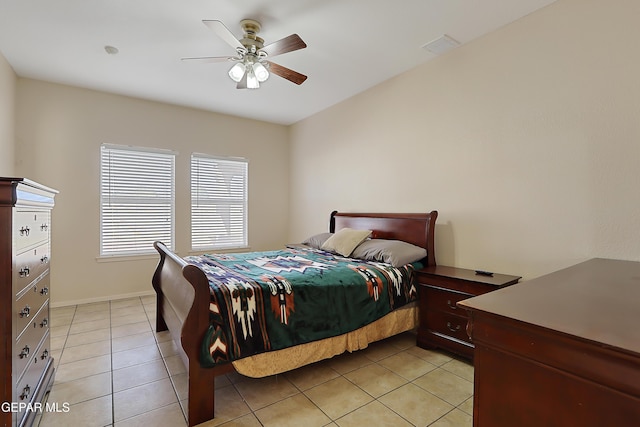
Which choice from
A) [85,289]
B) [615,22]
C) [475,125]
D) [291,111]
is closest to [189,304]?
[475,125]

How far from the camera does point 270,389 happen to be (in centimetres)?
206

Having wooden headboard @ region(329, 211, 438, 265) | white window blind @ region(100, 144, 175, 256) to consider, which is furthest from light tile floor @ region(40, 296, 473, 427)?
white window blind @ region(100, 144, 175, 256)

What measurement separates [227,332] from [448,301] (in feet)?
5.75

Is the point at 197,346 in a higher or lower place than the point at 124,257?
lower

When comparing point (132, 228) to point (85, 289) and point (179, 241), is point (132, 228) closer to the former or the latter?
point (179, 241)

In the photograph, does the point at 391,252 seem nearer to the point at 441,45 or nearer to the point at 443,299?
the point at 443,299

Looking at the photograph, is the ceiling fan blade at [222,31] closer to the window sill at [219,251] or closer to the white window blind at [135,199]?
the white window blind at [135,199]

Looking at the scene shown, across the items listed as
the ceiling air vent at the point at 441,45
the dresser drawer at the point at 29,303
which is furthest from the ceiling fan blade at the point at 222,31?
the dresser drawer at the point at 29,303

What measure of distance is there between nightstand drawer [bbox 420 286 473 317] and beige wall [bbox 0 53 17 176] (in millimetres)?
4323

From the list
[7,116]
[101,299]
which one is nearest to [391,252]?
[101,299]

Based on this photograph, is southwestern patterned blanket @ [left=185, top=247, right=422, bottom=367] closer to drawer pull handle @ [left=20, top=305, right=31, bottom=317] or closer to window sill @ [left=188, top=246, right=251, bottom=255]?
drawer pull handle @ [left=20, top=305, right=31, bottom=317]

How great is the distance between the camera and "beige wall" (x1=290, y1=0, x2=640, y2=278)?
2.00 m

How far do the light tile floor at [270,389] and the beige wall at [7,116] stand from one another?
191 centimetres

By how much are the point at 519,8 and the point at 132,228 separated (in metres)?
4.90
